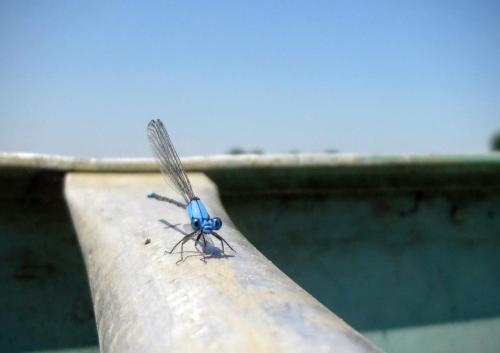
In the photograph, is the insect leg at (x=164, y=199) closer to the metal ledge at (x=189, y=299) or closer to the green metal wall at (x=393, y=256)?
the metal ledge at (x=189, y=299)

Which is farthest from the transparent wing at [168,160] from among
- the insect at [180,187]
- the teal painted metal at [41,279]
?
the teal painted metal at [41,279]

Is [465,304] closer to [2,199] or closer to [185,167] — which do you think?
[185,167]

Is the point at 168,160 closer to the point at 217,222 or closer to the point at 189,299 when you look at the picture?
the point at 217,222

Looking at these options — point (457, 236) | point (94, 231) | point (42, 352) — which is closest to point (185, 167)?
point (94, 231)

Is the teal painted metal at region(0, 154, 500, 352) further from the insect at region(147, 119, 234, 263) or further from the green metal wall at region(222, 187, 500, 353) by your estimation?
the insect at region(147, 119, 234, 263)

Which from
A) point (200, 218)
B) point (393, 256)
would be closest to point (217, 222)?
point (200, 218)

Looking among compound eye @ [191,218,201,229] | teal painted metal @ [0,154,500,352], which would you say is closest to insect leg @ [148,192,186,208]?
compound eye @ [191,218,201,229]
